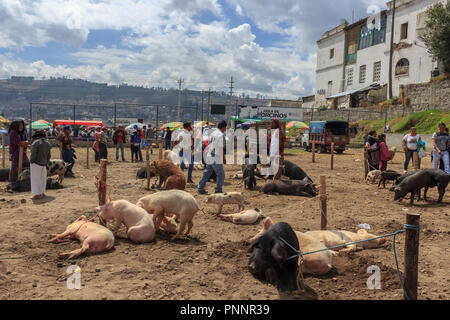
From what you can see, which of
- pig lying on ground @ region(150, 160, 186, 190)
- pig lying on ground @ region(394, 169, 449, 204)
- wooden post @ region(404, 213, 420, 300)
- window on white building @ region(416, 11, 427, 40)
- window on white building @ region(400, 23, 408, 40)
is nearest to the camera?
wooden post @ region(404, 213, 420, 300)

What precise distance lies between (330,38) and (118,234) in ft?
161

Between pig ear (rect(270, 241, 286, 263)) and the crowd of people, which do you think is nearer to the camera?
pig ear (rect(270, 241, 286, 263))

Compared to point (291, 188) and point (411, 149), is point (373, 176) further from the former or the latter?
point (291, 188)

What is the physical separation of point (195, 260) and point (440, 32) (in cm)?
3276

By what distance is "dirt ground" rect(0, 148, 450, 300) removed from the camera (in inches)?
157

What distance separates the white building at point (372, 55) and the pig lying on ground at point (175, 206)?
3423 cm

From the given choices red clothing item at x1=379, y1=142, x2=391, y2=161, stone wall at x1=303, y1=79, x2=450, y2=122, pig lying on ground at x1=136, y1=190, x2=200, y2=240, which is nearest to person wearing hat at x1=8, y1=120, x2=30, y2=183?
pig lying on ground at x1=136, y1=190, x2=200, y2=240

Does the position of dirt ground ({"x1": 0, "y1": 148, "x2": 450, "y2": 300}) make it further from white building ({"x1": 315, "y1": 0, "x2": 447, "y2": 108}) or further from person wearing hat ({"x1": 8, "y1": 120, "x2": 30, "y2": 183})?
white building ({"x1": 315, "y1": 0, "x2": 447, "y2": 108})

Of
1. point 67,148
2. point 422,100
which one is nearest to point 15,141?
point 67,148

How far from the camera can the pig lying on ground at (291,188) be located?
33.1 ft

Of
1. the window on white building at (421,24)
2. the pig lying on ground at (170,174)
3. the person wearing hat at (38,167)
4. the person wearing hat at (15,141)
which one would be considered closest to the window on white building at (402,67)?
the window on white building at (421,24)

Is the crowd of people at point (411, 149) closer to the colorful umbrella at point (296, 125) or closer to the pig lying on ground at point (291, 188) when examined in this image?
the pig lying on ground at point (291, 188)

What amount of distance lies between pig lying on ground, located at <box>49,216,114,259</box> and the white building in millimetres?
35357
